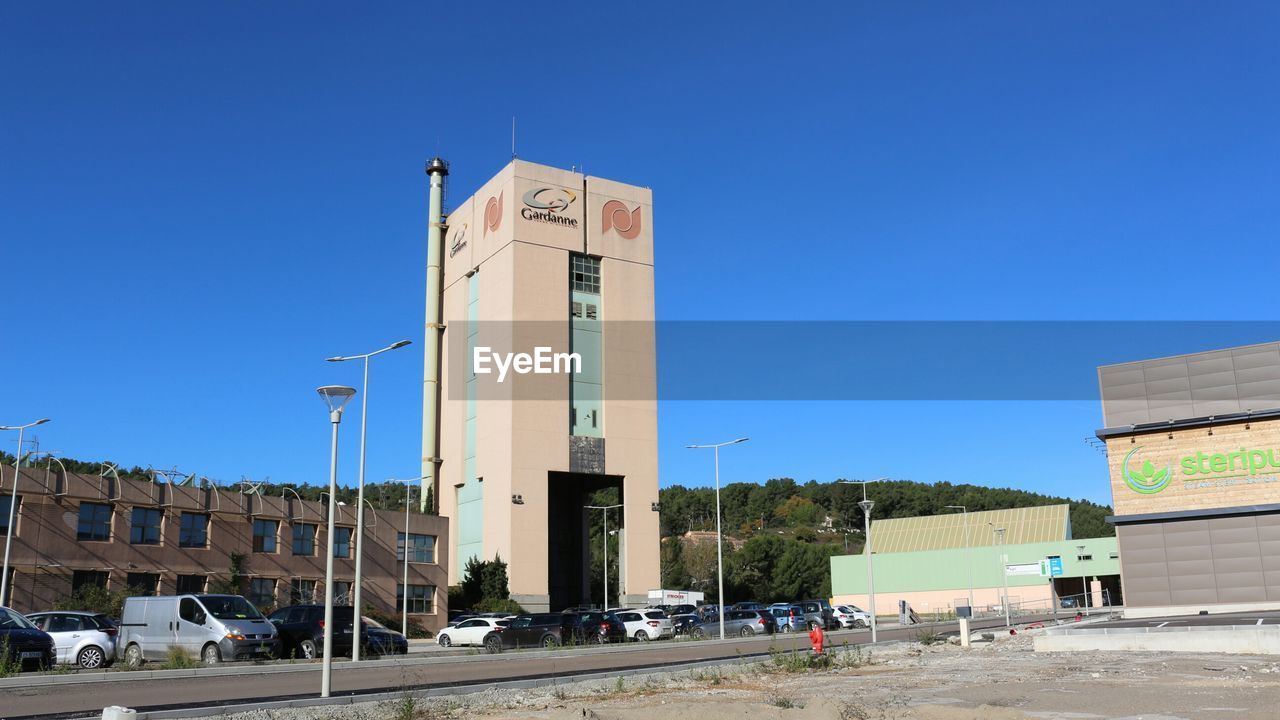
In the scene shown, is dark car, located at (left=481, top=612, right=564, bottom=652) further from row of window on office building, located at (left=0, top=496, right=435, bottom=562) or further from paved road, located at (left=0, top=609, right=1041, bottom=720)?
row of window on office building, located at (left=0, top=496, right=435, bottom=562)

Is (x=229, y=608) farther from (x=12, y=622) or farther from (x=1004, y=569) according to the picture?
(x=1004, y=569)

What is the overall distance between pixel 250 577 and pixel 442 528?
54.7 feet

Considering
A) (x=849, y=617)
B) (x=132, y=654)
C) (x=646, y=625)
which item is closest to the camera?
(x=132, y=654)

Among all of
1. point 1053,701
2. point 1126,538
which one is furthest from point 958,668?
point 1126,538

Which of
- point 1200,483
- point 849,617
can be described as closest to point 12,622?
point 849,617

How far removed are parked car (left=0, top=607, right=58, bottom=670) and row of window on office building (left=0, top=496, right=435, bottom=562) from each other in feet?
62.5

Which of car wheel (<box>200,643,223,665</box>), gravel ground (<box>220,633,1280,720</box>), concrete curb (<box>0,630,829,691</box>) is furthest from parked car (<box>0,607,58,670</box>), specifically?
gravel ground (<box>220,633,1280,720</box>)

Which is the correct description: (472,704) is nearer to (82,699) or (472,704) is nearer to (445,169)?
(82,699)

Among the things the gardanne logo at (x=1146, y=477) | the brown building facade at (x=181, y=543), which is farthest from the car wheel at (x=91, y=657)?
the gardanne logo at (x=1146, y=477)

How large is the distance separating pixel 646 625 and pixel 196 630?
22.2m

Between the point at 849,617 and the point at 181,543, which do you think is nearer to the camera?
the point at 181,543

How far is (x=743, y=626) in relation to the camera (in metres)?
51.5

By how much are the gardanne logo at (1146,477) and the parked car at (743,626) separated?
19.6 meters

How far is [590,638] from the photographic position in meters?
42.6
